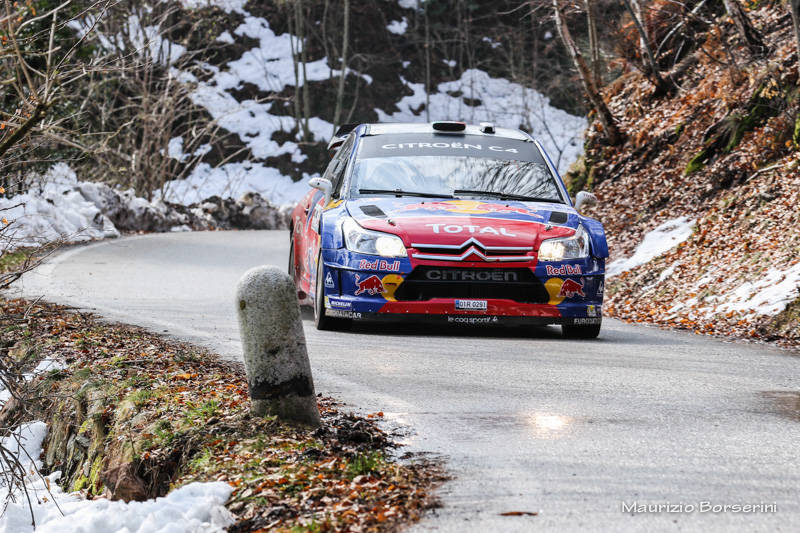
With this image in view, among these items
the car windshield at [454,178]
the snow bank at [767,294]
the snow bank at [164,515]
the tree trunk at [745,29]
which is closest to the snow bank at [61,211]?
the car windshield at [454,178]

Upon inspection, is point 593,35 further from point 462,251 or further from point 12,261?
point 462,251

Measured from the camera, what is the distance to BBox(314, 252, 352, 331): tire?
371 inches

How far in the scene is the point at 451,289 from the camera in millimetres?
9078

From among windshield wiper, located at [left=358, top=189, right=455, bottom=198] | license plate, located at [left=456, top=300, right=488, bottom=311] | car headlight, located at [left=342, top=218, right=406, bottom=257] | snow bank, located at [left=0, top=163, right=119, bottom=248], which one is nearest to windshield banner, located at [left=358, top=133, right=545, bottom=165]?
windshield wiper, located at [left=358, top=189, right=455, bottom=198]

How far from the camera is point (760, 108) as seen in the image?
17.4 meters

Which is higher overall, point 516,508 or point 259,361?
point 259,361

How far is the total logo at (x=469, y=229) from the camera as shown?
9031 millimetres

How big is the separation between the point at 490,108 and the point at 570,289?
5178cm

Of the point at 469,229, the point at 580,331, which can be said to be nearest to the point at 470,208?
the point at 469,229

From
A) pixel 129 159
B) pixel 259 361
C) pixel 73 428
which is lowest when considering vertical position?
pixel 73 428

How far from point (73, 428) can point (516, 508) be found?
4.27 m

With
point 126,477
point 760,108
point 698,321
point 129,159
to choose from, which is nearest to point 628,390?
point 126,477

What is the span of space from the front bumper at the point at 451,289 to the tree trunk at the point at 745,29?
11583 mm

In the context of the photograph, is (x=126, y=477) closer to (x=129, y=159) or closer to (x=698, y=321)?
(x=698, y=321)
